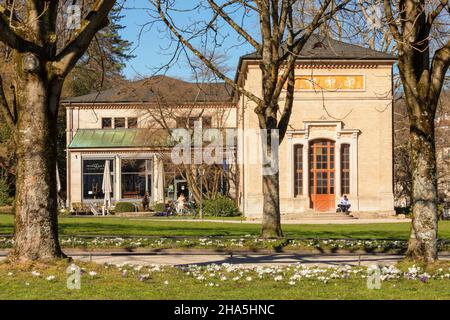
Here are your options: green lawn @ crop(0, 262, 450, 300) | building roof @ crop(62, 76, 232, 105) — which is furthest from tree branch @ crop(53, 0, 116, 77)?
building roof @ crop(62, 76, 232, 105)

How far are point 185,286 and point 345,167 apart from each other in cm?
3487

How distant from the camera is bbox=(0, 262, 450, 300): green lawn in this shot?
9.55 meters

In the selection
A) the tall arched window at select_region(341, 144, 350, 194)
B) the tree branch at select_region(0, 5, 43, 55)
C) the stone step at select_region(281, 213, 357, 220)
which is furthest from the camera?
the tall arched window at select_region(341, 144, 350, 194)

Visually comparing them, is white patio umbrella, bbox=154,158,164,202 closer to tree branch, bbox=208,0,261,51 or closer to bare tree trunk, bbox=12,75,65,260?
tree branch, bbox=208,0,261,51

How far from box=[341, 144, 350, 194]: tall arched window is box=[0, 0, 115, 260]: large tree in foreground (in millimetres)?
33200

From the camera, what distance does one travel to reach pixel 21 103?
40.5ft

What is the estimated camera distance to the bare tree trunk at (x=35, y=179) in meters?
12.0

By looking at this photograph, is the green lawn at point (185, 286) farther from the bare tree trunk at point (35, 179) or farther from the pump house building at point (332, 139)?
the pump house building at point (332, 139)

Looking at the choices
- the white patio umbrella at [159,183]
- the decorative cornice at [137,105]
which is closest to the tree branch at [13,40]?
the decorative cornice at [137,105]

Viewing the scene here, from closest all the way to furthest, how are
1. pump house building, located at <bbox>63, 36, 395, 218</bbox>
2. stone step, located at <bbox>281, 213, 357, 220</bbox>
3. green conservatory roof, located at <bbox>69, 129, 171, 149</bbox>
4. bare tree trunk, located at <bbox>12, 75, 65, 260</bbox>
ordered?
1. bare tree trunk, located at <bbox>12, 75, 65, 260</bbox>
2. stone step, located at <bbox>281, 213, 357, 220</bbox>
3. pump house building, located at <bbox>63, 36, 395, 218</bbox>
4. green conservatory roof, located at <bbox>69, 129, 171, 149</bbox>

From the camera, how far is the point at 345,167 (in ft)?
145

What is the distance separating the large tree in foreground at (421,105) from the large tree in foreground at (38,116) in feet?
18.7
